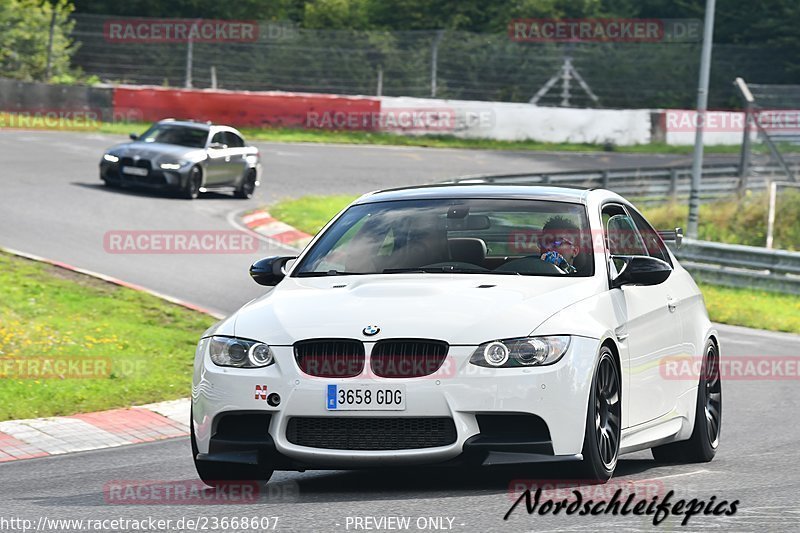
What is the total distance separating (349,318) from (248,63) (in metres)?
34.9

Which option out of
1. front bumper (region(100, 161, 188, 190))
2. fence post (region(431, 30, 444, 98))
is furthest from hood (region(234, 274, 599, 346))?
fence post (region(431, 30, 444, 98))

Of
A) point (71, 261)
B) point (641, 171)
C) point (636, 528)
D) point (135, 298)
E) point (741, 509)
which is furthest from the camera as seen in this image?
point (641, 171)

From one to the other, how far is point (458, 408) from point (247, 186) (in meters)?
22.3

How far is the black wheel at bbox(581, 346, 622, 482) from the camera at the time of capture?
729 centimetres

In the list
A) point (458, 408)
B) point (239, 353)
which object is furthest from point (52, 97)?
point (458, 408)

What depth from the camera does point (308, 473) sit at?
28.1ft

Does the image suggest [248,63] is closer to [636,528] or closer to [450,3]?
[450,3]

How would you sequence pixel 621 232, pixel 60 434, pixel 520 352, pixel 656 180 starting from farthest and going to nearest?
pixel 656 180 < pixel 60 434 < pixel 621 232 < pixel 520 352

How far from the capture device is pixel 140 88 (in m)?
39.3

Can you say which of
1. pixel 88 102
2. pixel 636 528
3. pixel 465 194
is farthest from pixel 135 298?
pixel 88 102

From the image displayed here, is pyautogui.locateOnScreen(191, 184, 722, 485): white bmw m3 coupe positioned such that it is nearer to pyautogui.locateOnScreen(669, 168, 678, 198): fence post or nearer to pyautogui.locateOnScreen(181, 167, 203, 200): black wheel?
pyautogui.locateOnScreen(181, 167, 203, 200): black wheel

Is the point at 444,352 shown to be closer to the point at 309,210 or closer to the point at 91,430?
the point at 91,430

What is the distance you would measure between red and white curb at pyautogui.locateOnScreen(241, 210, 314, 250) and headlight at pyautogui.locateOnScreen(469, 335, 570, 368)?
16.3 meters

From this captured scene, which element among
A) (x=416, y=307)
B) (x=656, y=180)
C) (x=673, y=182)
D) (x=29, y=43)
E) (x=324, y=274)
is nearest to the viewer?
Answer: (x=416, y=307)
